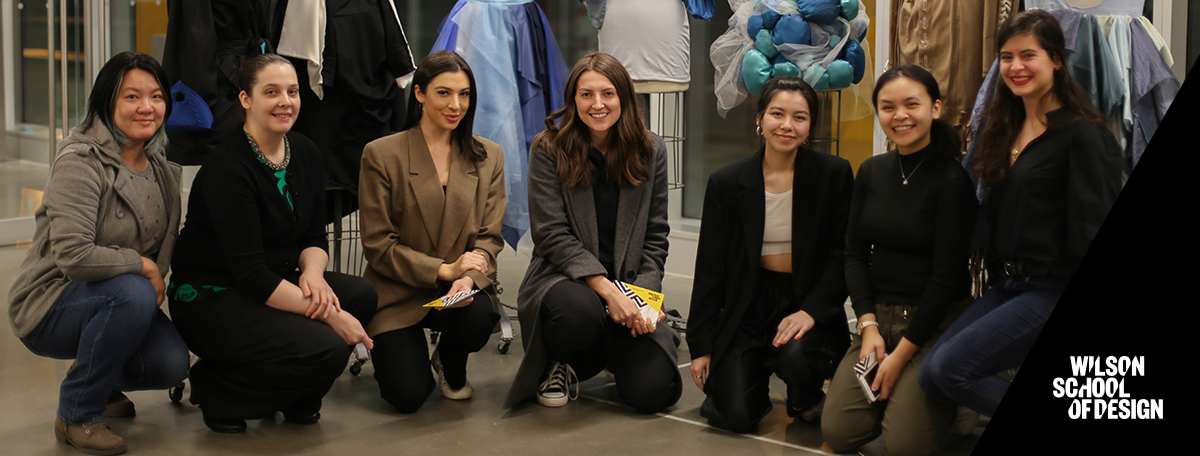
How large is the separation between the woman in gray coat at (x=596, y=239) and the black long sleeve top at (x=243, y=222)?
0.71m

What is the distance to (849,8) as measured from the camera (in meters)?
3.73

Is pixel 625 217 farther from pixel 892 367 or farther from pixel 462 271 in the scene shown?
pixel 892 367

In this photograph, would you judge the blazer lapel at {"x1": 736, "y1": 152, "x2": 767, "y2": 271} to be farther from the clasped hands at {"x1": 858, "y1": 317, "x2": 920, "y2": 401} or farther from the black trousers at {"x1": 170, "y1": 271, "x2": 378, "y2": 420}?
the black trousers at {"x1": 170, "y1": 271, "x2": 378, "y2": 420}

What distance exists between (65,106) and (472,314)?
4.41 meters

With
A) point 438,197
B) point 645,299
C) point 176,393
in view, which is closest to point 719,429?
point 645,299

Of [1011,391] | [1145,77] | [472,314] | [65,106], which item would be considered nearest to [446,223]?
[472,314]

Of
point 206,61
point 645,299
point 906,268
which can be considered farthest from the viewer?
point 206,61

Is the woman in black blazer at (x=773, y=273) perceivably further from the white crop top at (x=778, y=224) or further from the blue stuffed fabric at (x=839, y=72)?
the blue stuffed fabric at (x=839, y=72)

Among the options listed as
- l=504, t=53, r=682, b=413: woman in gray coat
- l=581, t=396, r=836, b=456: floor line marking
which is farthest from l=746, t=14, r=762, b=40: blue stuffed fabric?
l=581, t=396, r=836, b=456: floor line marking

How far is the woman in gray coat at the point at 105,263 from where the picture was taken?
8.84ft

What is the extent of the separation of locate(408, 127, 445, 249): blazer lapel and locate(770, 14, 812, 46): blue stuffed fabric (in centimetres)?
129

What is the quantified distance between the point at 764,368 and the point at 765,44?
1.24m

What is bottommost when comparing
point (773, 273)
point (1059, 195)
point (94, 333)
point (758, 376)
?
point (758, 376)

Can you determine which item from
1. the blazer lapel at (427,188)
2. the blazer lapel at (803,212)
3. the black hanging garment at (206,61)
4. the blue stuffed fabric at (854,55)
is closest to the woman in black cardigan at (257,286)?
the blazer lapel at (427,188)
